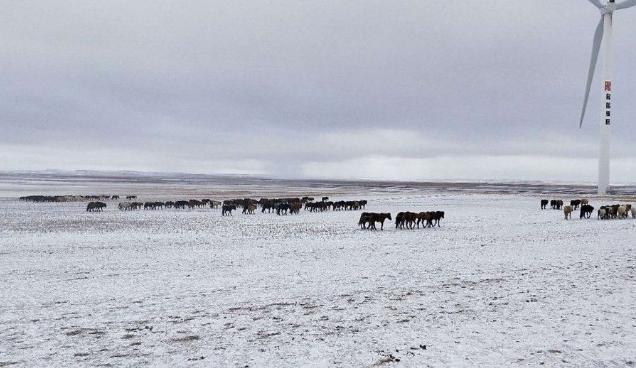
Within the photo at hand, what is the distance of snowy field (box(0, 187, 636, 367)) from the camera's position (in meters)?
6.64

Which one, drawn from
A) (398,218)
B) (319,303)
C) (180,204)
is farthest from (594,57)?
(319,303)

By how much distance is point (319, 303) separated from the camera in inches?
367

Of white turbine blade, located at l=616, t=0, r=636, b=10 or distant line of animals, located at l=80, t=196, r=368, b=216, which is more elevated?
white turbine blade, located at l=616, t=0, r=636, b=10

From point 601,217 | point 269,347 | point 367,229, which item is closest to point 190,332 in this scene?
point 269,347

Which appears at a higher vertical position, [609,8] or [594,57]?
[609,8]

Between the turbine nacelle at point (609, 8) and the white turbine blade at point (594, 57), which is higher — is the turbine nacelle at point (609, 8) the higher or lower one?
the higher one

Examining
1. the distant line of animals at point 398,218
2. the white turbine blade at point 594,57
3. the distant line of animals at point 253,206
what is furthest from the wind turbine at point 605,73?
the distant line of animals at point 398,218

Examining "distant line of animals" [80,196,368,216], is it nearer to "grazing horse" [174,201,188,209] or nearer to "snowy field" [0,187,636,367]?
"grazing horse" [174,201,188,209]

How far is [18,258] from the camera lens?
1491cm

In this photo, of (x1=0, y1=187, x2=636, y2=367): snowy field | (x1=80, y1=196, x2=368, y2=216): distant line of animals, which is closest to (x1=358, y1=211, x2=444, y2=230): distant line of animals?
(x1=0, y1=187, x2=636, y2=367): snowy field

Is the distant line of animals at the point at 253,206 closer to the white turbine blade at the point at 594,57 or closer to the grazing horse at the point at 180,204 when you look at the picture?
the grazing horse at the point at 180,204

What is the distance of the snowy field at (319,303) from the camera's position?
6637 millimetres

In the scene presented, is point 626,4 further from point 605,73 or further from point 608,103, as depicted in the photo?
point 608,103

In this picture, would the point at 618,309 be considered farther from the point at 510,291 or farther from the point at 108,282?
the point at 108,282
